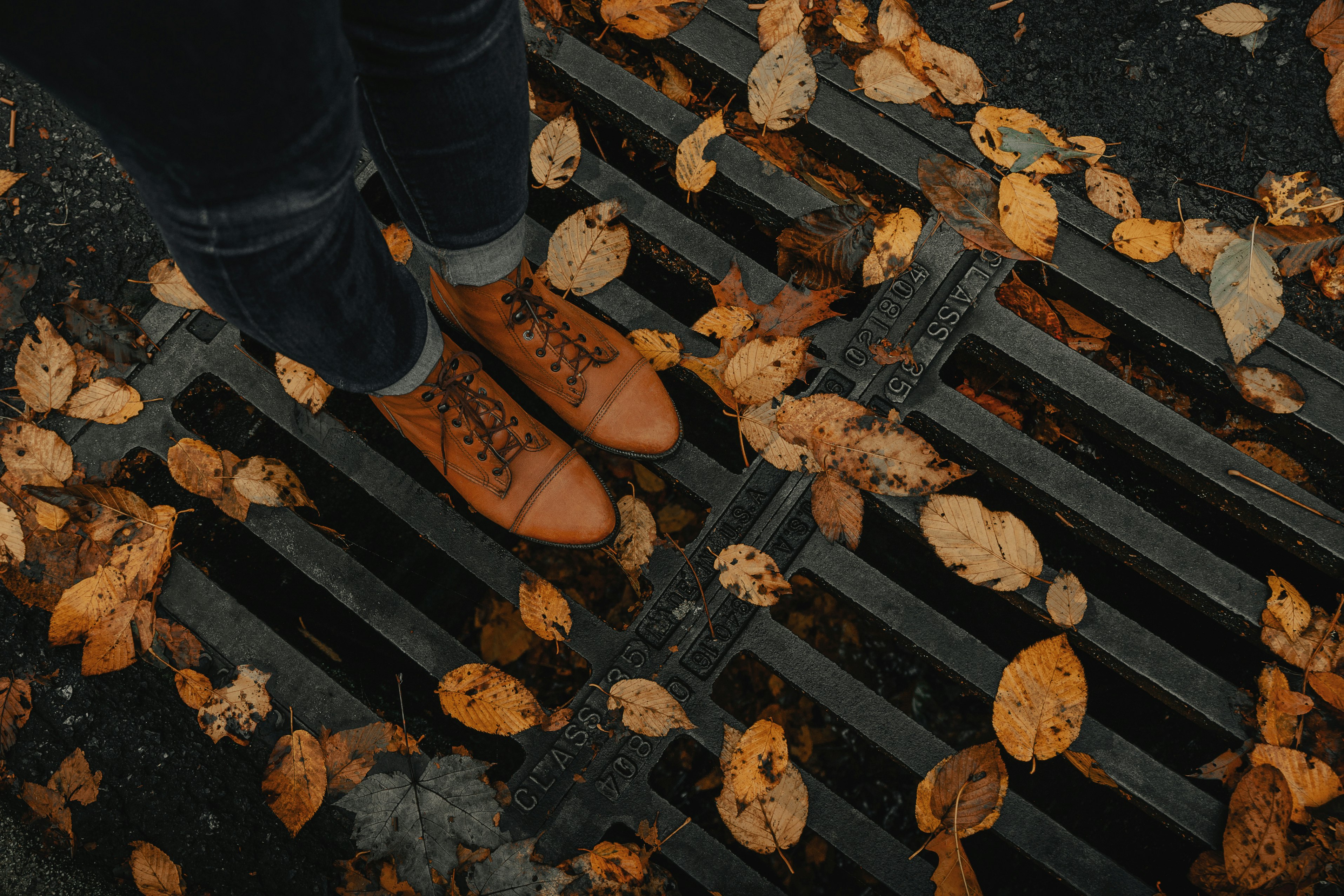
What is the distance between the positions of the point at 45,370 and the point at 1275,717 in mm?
2438

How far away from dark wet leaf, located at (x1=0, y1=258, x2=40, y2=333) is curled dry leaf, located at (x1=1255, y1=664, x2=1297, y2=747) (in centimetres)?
253

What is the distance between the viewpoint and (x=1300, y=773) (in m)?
1.24

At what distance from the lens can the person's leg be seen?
1.81ft

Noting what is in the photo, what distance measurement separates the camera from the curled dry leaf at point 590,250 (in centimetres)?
145

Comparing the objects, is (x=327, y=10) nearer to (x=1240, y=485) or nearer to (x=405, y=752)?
(x=405, y=752)

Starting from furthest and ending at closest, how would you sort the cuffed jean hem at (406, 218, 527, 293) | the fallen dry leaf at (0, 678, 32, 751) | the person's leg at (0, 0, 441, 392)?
the fallen dry leaf at (0, 678, 32, 751)
the cuffed jean hem at (406, 218, 527, 293)
the person's leg at (0, 0, 441, 392)

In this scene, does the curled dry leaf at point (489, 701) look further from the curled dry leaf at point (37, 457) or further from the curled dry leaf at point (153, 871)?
the curled dry leaf at point (37, 457)

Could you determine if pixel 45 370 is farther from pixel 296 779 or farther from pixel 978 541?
pixel 978 541

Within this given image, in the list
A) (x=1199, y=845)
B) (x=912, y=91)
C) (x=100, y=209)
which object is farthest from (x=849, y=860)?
(x=100, y=209)

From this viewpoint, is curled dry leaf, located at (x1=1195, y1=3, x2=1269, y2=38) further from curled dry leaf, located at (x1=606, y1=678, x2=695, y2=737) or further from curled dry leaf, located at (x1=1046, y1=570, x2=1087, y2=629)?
curled dry leaf, located at (x1=606, y1=678, x2=695, y2=737)

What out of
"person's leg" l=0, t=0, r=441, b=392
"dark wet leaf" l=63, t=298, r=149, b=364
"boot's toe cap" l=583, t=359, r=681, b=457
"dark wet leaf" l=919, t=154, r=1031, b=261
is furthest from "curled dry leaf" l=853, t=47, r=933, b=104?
"dark wet leaf" l=63, t=298, r=149, b=364

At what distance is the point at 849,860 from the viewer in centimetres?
141

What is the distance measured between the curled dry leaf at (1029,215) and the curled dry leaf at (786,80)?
1.42 ft

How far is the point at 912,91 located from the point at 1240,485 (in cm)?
98
